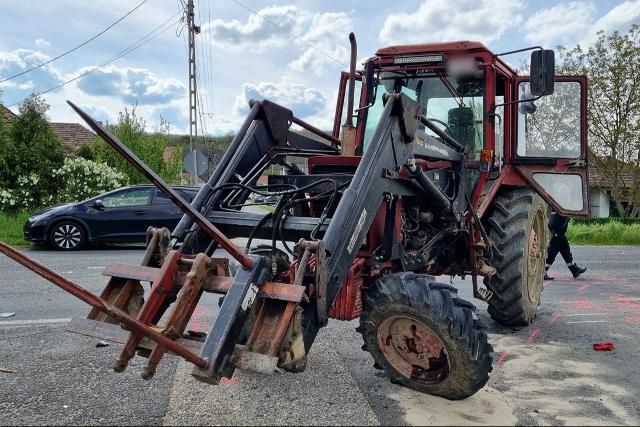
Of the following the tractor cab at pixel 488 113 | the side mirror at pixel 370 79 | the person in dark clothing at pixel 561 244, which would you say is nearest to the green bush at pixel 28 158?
the tractor cab at pixel 488 113

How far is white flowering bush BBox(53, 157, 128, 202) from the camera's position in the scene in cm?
1661

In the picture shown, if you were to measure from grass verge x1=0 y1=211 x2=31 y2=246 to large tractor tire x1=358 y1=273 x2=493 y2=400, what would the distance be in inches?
477

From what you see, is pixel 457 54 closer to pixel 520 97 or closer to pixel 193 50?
pixel 520 97

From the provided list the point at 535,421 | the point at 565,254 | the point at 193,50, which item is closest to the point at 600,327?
the point at 535,421

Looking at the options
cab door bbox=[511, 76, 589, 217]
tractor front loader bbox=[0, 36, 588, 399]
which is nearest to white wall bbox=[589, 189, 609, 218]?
cab door bbox=[511, 76, 589, 217]

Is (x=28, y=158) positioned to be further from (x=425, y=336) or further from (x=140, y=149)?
(x=425, y=336)

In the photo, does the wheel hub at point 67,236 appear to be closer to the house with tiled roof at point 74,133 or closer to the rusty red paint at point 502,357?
the rusty red paint at point 502,357

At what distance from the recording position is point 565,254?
32.7 feet

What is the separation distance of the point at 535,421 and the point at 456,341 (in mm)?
745

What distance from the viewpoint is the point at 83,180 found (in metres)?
16.8

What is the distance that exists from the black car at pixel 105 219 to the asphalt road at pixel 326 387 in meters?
6.63

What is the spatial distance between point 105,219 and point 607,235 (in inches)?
588

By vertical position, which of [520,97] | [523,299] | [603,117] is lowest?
[523,299]

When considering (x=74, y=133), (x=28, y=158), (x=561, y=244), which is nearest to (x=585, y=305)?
(x=561, y=244)
